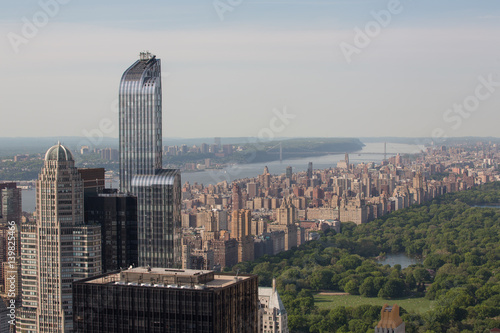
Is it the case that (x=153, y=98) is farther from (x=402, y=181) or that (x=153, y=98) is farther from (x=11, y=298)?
(x=402, y=181)

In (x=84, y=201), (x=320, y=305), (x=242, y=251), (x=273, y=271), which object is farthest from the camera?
(x=242, y=251)

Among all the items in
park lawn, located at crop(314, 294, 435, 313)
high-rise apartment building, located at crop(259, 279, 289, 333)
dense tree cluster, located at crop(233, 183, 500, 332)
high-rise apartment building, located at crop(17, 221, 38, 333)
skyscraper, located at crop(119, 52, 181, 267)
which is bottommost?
park lawn, located at crop(314, 294, 435, 313)

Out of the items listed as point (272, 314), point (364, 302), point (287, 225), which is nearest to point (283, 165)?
point (287, 225)

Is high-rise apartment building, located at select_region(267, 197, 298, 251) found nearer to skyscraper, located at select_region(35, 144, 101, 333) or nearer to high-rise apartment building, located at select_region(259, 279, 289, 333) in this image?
high-rise apartment building, located at select_region(259, 279, 289, 333)

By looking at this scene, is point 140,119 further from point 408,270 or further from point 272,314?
point 408,270

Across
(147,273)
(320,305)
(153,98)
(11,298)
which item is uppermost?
(153,98)

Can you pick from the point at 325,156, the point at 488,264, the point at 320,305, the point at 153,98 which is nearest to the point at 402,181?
the point at 325,156

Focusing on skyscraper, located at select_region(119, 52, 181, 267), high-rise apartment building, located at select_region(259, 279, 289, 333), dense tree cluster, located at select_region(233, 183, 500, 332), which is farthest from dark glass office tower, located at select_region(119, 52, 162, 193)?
dense tree cluster, located at select_region(233, 183, 500, 332)
